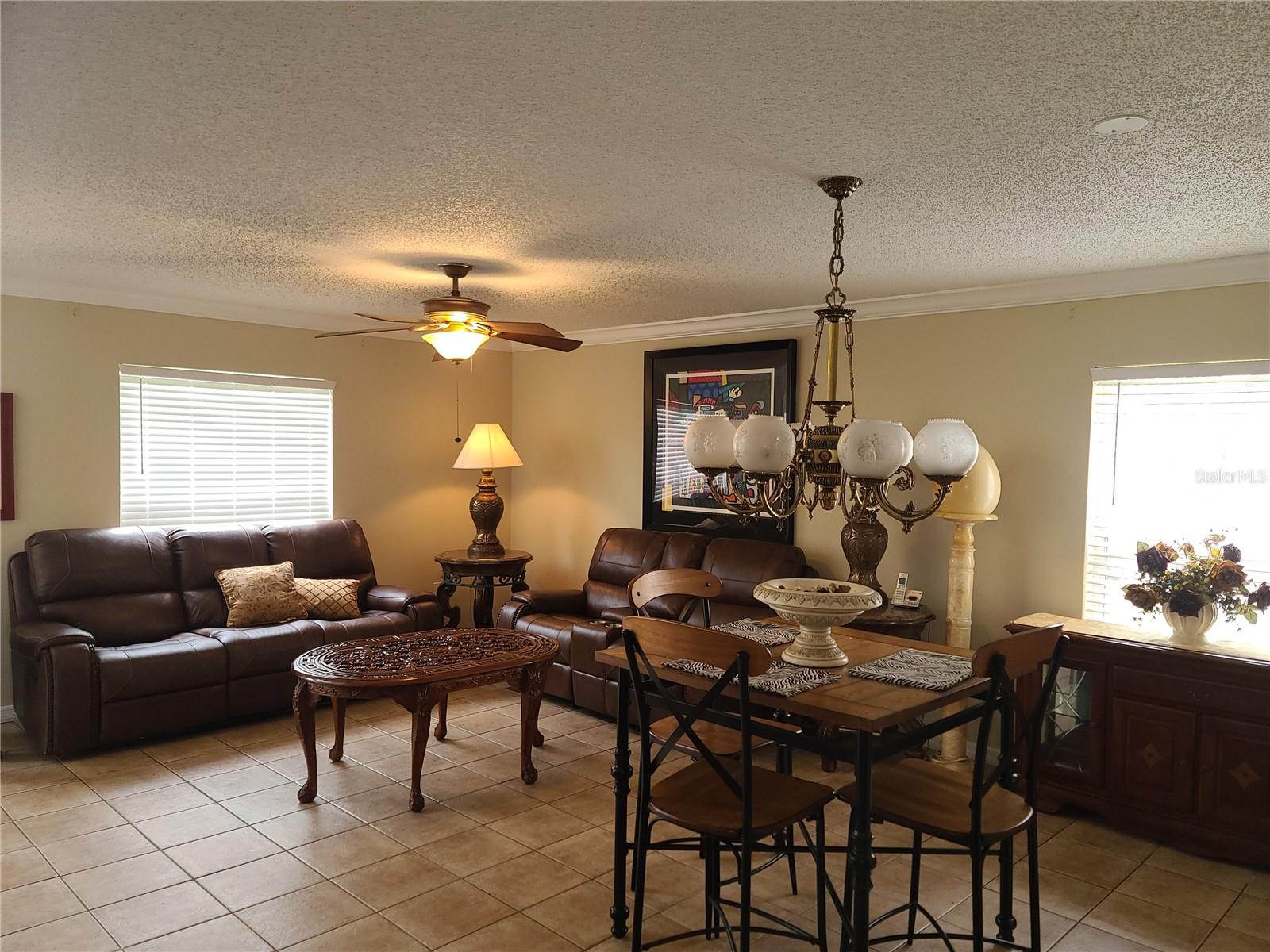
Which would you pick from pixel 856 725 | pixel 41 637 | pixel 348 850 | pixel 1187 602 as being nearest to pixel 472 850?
pixel 348 850

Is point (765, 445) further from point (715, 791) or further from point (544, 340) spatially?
point (544, 340)

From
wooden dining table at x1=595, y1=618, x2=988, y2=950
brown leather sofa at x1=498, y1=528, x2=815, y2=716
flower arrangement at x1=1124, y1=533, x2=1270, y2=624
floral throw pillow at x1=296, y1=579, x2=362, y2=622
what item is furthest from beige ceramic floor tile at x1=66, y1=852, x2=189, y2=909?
flower arrangement at x1=1124, y1=533, x2=1270, y2=624

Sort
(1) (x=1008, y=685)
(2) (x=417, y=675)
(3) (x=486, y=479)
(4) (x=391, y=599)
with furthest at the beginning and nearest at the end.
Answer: (3) (x=486, y=479) → (4) (x=391, y=599) → (2) (x=417, y=675) → (1) (x=1008, y=685)

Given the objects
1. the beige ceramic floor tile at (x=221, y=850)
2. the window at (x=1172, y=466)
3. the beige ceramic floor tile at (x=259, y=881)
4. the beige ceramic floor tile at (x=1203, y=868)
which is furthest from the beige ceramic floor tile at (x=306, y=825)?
the window at (x=1172, y=466)

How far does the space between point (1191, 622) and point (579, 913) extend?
2645 millimetres

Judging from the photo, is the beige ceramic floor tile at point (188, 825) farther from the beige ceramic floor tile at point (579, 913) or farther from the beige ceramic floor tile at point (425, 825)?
the beige ceramic floor tile at point (579, 913)

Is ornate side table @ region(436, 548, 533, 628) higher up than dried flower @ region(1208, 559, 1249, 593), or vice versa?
dried flower @ region(1208, 559, 1249, 593)

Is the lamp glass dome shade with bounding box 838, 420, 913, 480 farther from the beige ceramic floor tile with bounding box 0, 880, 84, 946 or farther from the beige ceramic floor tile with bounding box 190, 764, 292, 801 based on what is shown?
the beige ceramic floor tile with bounding box 190, 764, 292, 801

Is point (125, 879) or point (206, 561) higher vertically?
point (206, 561)

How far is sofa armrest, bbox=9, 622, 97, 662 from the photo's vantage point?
4.20m

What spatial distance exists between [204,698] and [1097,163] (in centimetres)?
459

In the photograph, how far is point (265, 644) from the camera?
15.7 ft

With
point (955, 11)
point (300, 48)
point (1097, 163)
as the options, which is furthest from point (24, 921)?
point (1097, 163)

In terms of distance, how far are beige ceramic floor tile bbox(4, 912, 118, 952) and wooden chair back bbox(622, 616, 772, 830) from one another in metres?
1.74
